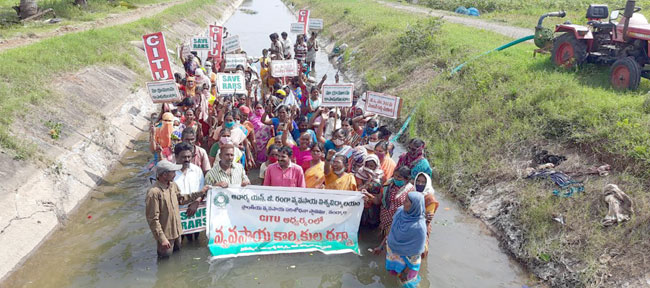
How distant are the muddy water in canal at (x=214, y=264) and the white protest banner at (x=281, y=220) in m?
0.34

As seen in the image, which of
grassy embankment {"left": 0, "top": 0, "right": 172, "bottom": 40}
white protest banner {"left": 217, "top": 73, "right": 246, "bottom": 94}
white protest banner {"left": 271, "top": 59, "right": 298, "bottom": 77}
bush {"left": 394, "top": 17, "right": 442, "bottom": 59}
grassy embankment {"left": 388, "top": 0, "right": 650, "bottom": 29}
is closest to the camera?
white protest banner {"left": 217, "top": 73, "right": 246, "bottom": 94}

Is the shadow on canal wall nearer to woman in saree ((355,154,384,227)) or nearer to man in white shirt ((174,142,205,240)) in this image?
man in white shirt ((174,142,205,240))

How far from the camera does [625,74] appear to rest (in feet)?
31.5

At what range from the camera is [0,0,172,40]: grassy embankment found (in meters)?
18.9

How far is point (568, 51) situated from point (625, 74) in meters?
1.86

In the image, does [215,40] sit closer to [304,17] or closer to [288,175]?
[304,17]

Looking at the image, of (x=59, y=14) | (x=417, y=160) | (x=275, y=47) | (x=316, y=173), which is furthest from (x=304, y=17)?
(x=59, y=14)

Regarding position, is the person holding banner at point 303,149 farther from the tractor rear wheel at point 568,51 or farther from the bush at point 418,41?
the bush at point 418,41

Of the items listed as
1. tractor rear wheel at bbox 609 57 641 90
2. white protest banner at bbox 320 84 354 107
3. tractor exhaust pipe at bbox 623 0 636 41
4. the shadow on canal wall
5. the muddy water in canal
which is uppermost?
tractor exhaust pipe at bbox 623 0 636 41

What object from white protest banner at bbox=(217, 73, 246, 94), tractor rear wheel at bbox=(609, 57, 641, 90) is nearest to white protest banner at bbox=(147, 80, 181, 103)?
white protest banner at bbox=(217, 73, 246, 94)

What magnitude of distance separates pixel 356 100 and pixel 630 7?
5832 millimetres

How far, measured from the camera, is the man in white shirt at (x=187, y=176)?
593cm

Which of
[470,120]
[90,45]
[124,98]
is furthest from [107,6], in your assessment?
[470,120]

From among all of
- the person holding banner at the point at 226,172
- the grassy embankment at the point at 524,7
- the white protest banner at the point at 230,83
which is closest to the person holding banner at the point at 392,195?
the person holding banner at the point at 226,172
